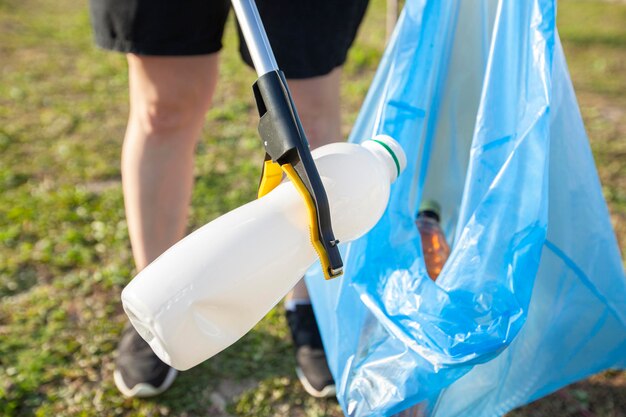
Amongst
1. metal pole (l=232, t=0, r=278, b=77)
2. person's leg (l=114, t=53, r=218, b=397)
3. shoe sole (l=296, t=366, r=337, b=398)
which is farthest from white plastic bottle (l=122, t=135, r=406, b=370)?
shoe sole (l=296, t=366, r=337, b=398)

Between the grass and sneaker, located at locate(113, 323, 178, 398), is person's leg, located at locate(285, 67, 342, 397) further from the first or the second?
sneaker, located at locate(113, 323, 178, 398)

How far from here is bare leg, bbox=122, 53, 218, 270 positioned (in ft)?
4.58

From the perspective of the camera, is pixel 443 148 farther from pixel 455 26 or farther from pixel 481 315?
pixel 481 315

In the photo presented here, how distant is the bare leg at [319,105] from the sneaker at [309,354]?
0.44m

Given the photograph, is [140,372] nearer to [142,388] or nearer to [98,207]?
[142,388]

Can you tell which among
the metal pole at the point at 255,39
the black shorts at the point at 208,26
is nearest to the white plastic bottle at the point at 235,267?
the metal pole at the point at 255,39

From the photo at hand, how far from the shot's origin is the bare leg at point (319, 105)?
57.4 inches

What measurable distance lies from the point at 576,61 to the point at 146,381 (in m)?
2.93

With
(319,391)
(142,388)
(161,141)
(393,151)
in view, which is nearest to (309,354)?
(319,391)

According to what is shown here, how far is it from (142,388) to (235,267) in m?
0.82

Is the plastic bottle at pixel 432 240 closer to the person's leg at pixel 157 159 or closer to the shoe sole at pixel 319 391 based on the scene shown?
the shoe sole at pixel 319 391

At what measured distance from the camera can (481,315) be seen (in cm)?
104

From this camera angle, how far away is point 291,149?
33.1 inches

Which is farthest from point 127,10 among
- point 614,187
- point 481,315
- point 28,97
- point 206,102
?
point 28,97
